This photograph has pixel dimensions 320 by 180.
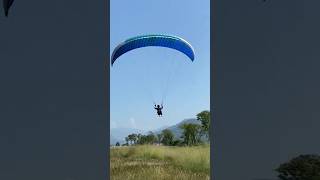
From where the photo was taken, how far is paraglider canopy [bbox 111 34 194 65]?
6156 millimetres

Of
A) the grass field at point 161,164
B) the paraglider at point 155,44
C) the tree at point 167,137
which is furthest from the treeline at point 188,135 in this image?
the paraglider at point 155,44

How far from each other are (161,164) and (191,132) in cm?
672

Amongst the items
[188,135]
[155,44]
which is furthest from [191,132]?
[155,44]

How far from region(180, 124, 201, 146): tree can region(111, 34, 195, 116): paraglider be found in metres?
12.0

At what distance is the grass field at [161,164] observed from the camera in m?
9.95

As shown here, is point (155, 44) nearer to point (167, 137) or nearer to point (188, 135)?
point (188, 135)

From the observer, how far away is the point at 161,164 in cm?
1195
